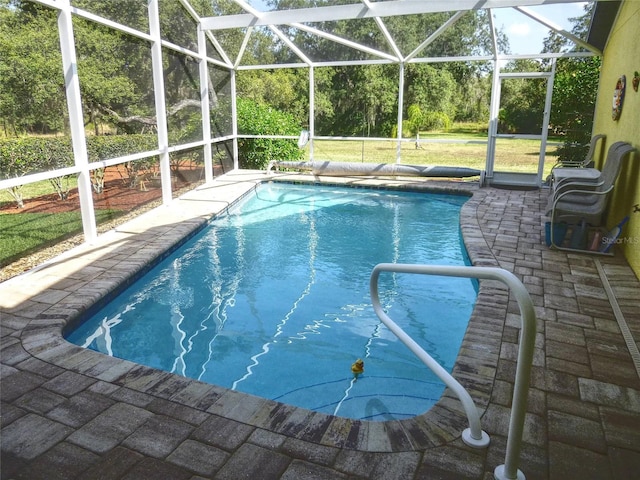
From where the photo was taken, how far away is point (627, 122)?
543 cm

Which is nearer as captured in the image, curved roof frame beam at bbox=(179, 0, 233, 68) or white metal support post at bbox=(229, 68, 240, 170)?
curved roof frame beam at bbox=(179, 0, 233, 68)

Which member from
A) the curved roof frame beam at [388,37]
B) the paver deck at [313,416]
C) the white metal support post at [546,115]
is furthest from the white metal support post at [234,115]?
the paver deck at [313,416]

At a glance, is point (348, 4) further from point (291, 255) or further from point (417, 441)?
point (417, 441)

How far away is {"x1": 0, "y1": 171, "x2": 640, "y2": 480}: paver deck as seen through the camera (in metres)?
1.95

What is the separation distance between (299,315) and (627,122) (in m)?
4.47

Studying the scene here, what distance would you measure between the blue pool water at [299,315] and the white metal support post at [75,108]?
3.64 feet

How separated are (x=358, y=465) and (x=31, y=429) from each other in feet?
5.07

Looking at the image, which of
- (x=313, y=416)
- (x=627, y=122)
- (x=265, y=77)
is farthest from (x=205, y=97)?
(x=313, y=416)

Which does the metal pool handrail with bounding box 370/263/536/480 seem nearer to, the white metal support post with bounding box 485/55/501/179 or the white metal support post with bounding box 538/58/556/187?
the white metal support post with bounding box 485/55/501/179

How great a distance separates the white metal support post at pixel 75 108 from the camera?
4.82m

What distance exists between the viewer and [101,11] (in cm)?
555

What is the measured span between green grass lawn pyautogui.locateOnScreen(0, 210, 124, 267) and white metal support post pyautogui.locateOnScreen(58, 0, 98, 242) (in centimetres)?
29

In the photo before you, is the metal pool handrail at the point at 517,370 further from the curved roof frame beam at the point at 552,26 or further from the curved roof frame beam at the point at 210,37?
the curved roof frame beam at the point at 210,37

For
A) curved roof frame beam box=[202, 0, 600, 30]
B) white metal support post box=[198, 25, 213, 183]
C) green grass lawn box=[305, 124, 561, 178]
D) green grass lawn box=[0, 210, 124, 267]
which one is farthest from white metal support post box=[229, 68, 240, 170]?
green grass lawn box=[0, 210, 124, 267]
